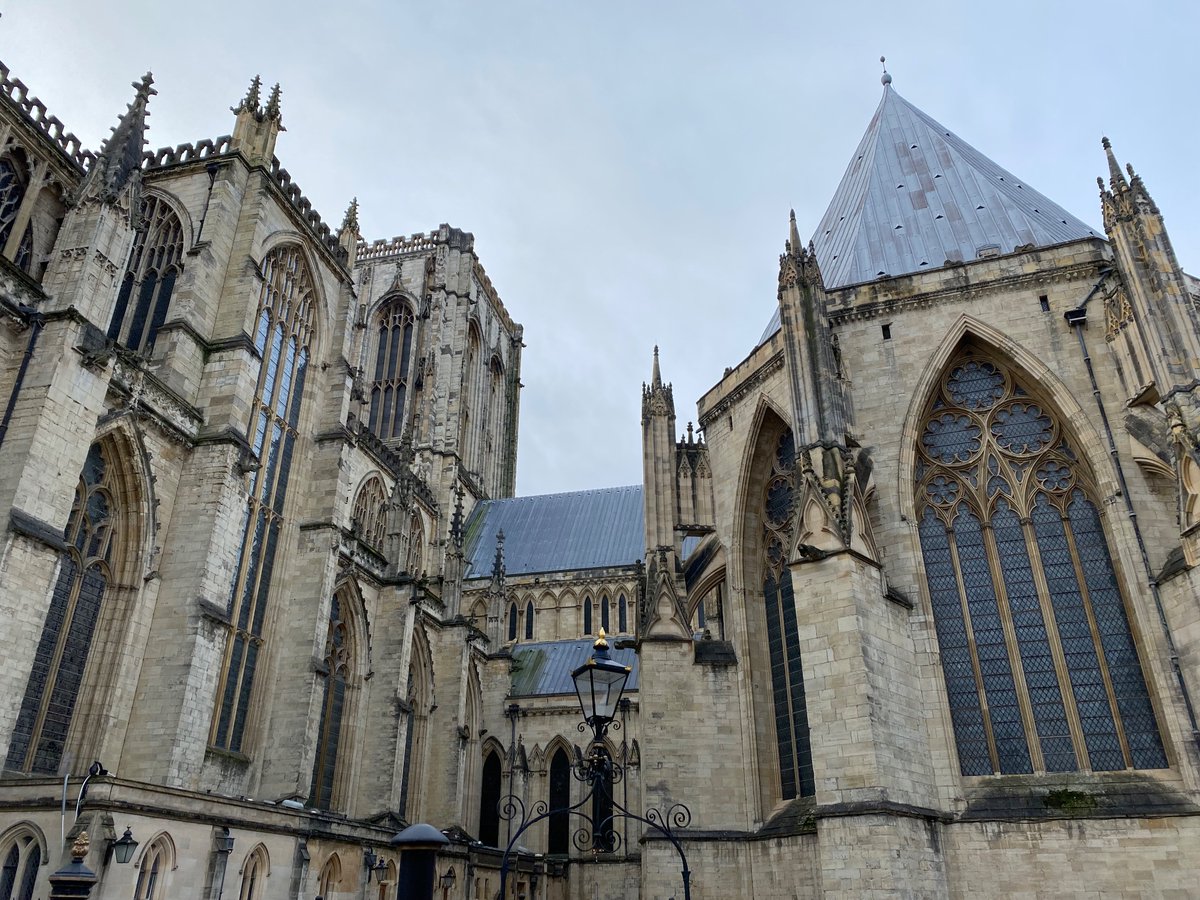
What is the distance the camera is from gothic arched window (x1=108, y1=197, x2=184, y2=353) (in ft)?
62.0

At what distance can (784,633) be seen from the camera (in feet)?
51.6

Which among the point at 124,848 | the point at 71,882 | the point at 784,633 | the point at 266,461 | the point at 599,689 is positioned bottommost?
the point at 71,882

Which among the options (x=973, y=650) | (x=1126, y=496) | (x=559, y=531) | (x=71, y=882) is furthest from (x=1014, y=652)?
(x=559, y=531)

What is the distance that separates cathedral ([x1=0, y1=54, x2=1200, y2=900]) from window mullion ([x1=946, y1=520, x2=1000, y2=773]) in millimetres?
55

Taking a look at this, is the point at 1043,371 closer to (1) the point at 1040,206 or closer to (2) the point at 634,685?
(1) the point at 1040,206

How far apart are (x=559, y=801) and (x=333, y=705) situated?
1116cm

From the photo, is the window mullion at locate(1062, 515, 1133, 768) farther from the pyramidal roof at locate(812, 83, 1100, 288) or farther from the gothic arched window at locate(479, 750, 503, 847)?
the gothic arched window at locate(479, 750, 503, 847)

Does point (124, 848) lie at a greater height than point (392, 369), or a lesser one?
lesser

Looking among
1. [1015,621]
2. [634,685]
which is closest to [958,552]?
[1015,621]

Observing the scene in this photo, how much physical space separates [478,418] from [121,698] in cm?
2974

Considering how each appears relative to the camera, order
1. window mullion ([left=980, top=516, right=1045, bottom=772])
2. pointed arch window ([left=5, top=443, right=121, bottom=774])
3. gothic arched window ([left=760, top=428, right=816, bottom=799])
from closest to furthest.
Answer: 1. window mullion ([left=980, top=516, right=1045, bottom=772])
2. pointed arch window ([left=5, top=443, right=121, bottom=774])
3. gothic arched window ([left=760, top=428, right=816, bottom=799])

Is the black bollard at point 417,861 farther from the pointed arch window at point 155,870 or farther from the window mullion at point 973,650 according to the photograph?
the window mullion at point 973,650

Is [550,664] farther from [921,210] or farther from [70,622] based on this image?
[921,210]

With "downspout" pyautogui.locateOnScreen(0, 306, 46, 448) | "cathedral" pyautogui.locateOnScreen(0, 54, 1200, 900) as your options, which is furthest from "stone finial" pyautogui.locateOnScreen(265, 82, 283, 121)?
"downspout" pyautogui.locateOnScreen(0, 306, 46, 448)
